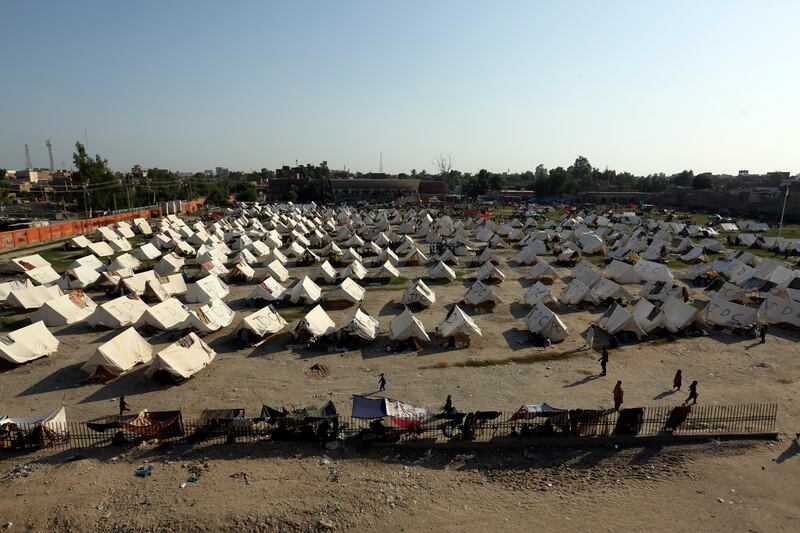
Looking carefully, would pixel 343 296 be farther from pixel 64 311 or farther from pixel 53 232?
pixel 53 232

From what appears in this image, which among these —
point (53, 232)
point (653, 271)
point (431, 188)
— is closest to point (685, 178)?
point (431, 188)

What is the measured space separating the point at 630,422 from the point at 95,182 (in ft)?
252

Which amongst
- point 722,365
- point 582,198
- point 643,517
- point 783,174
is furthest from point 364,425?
point 783,174

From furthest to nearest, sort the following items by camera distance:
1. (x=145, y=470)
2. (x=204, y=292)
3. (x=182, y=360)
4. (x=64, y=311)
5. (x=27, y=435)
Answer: (x=204, y=292), (x=64, y=311), (x=182, y=360), (x=27, y=435), (x=145, y=470)

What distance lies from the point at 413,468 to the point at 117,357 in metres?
11.1

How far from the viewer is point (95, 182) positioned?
69500 millimetres

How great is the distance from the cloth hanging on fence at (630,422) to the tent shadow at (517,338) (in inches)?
259

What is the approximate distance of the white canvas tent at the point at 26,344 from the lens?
56.6ft

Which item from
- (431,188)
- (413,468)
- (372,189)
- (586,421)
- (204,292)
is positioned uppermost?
(431,188)

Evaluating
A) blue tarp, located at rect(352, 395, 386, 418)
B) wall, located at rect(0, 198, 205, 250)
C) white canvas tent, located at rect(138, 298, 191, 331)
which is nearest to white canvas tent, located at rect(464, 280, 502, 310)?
blue tarp, located at rect(352, 395, 386, 418)

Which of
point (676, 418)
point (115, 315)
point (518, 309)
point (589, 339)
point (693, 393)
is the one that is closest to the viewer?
point (676, 418)

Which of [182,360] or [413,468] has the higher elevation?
[182,360]

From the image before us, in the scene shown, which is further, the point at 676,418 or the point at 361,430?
the point at 676,418

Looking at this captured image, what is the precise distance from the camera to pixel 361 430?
41.6 feet
